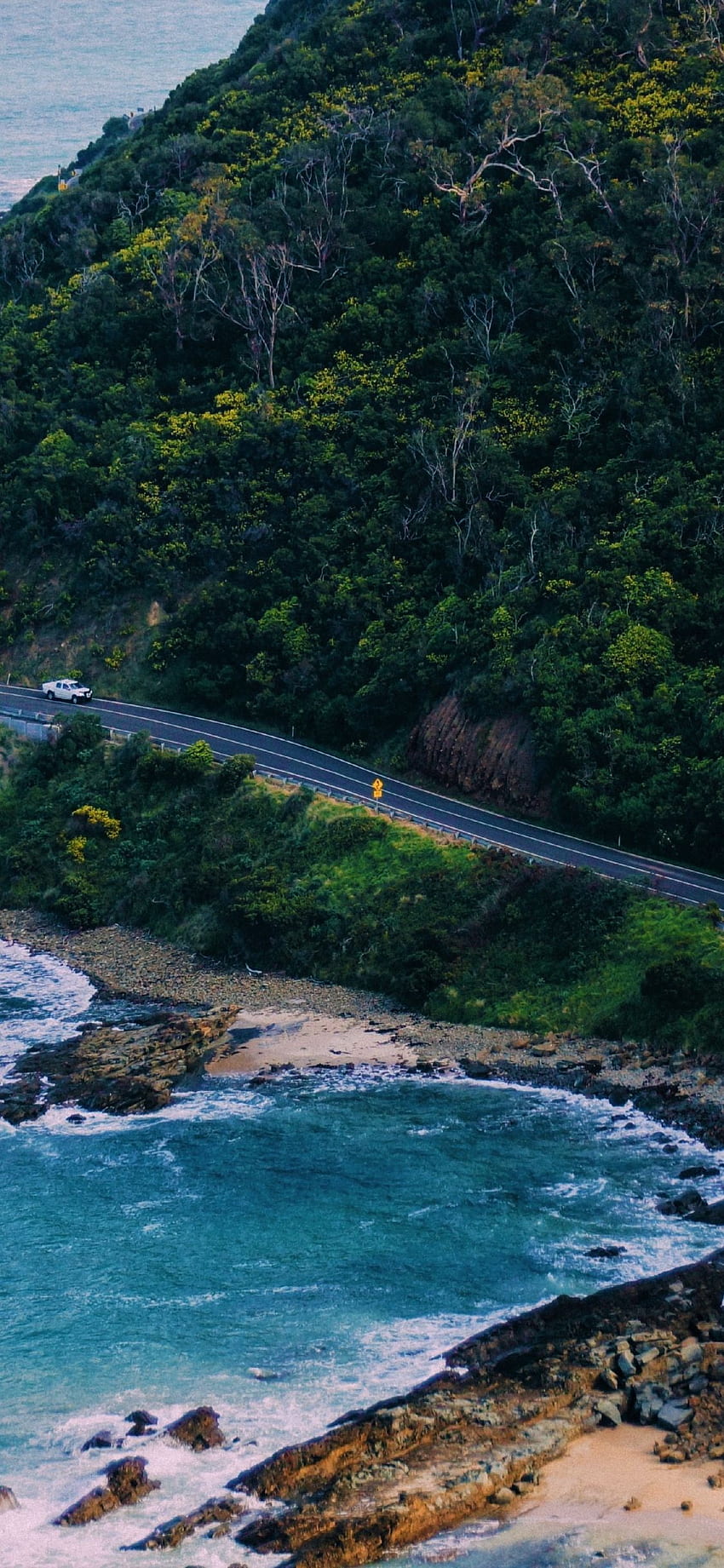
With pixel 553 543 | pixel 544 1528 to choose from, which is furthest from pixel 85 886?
pixel 544 1528

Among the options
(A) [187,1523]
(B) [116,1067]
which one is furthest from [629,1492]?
(B) [116,1067]

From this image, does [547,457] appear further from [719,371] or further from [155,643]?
[155,643]

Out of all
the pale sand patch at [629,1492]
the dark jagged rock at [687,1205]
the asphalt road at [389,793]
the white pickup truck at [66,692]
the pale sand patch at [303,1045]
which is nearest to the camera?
the pale sand patch at [629,1492]

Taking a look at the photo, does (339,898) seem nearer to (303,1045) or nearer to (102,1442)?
(303,1045)

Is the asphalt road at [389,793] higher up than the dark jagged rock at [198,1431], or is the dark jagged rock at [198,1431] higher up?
the asphalt road at [389,793]

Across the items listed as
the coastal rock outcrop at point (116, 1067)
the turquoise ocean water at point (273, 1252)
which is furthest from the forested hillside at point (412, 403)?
the coastal rock outcrop at point (116, 1067)

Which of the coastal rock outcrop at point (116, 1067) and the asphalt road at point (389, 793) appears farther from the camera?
the asphalt road at point (389, 793)

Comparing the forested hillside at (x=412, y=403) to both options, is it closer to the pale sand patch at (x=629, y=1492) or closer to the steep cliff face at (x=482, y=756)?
the steep cliff face at (x=482, y=756)
